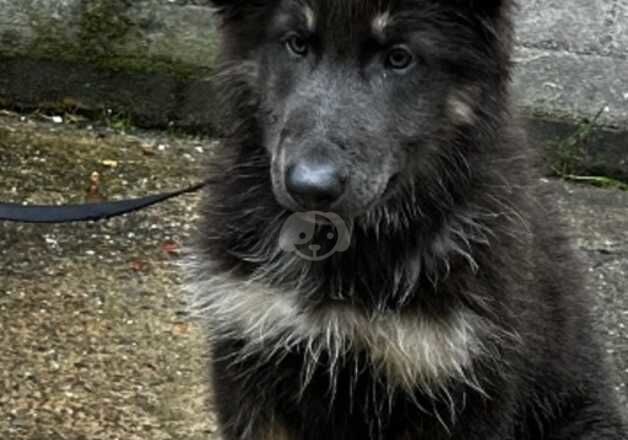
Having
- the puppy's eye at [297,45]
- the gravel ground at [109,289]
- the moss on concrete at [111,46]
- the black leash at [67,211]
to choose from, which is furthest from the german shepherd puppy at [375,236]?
the moss on concrete at [111,46]

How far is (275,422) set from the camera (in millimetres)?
4152

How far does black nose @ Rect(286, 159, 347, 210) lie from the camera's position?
347 centimetres

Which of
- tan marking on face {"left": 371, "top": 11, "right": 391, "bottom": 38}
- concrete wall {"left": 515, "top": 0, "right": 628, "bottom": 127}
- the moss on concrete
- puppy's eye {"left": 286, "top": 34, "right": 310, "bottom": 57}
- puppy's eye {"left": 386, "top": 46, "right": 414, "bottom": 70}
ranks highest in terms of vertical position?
tan marking on face {"left": 371, "top": 11, "right": 391, "bottom": 38}

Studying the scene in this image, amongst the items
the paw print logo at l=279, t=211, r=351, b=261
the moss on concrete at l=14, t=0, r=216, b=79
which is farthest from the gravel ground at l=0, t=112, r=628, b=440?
the paw print logo at l=279, t=211, r=351, b=261

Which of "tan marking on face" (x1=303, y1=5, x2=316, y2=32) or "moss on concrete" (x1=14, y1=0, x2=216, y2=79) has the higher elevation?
"tan marking on face" (x1=303, y1=5, x2=316, y2=32)

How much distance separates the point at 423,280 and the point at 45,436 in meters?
1.28

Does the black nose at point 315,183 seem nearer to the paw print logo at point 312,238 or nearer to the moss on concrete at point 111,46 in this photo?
the paw print logo at point 312,238

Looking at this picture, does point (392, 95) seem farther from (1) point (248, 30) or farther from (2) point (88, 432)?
(2) point (88, 432)

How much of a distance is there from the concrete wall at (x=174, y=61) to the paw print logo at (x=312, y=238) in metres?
2.33

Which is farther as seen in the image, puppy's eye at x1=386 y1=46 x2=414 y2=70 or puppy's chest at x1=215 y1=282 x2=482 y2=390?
puppy's chest at x1=215 y1=282 x2=482 y2=390

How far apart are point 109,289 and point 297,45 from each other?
5.78 feet

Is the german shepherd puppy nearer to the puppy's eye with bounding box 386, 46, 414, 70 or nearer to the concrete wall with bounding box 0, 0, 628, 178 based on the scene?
the puppy's eye with bounding box 386, 46, 414, 70

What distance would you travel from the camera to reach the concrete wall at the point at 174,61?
20.4 feet

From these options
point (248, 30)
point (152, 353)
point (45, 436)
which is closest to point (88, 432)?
point (45, 436)
